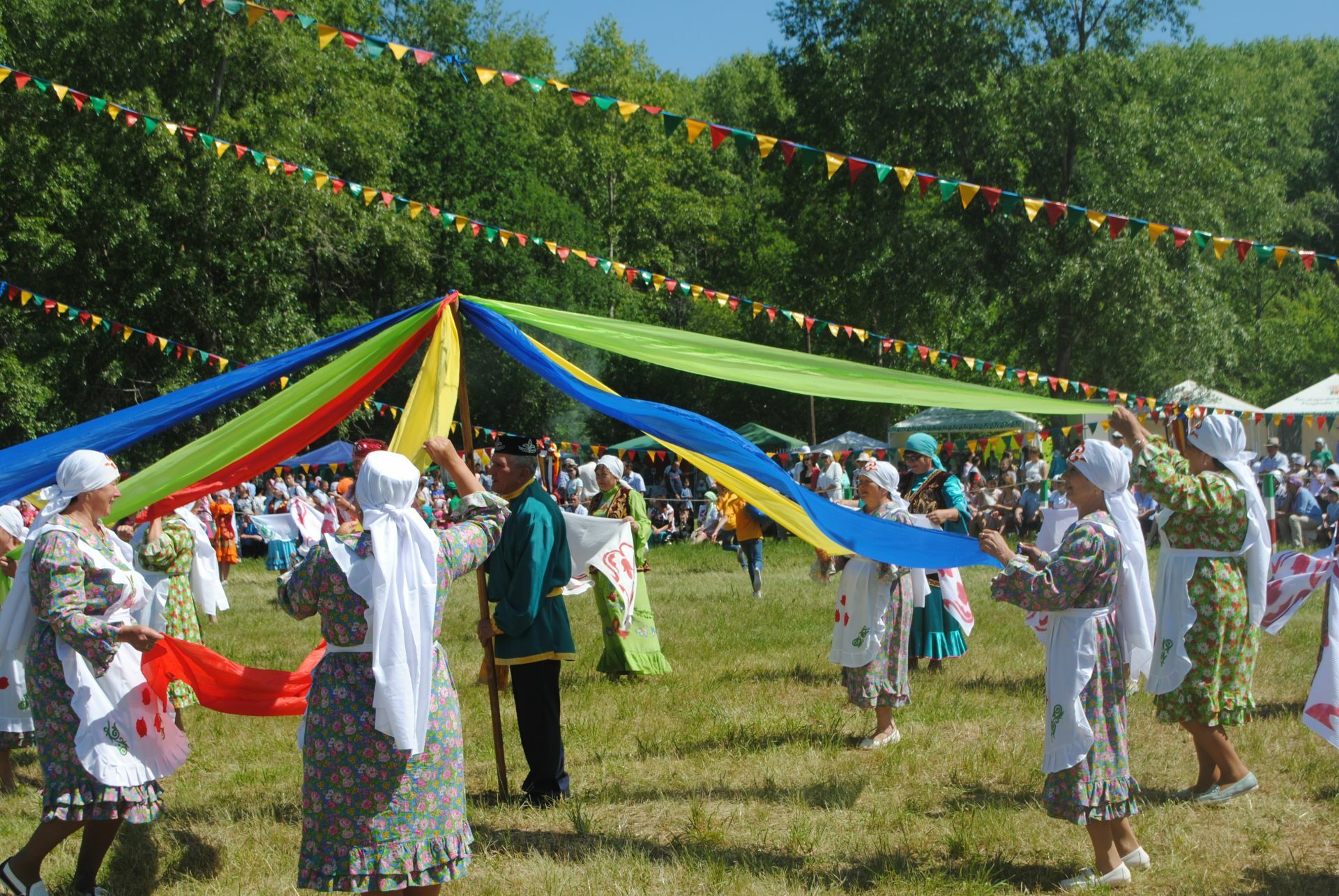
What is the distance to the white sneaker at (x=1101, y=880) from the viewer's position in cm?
434

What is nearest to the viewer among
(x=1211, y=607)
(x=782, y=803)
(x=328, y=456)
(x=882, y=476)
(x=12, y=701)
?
(x=1211, y=607)

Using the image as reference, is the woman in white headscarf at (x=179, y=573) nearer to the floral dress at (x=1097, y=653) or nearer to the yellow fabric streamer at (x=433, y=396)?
the yellow fabric streamer at (x=433, y=396)

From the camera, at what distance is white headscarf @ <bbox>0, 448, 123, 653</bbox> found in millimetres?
4305

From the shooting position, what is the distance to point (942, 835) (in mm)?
5039

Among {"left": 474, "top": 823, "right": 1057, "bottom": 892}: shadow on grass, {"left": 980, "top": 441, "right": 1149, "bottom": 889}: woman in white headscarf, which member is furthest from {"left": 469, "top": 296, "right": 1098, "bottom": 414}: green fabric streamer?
{"left": 474, "top": 823, "right": 1057, "bottom": 892}: shadow on grass

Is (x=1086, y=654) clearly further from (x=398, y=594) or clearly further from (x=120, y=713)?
(x=120, y=713)

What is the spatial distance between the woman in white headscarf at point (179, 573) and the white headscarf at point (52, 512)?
1169mm

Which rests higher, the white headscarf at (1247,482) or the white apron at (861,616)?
the white headscarf at (1247,482)

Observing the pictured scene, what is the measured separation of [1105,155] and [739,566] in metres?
12.4

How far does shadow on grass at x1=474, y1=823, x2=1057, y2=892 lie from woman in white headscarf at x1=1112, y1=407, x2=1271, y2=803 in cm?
122

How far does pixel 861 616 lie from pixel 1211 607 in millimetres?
1811

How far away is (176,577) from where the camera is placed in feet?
22.3

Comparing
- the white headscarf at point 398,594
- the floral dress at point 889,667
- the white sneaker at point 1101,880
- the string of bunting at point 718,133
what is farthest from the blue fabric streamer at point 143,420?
the white sneaker at point 1101,880

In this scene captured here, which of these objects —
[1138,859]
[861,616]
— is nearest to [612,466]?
[861,616]
